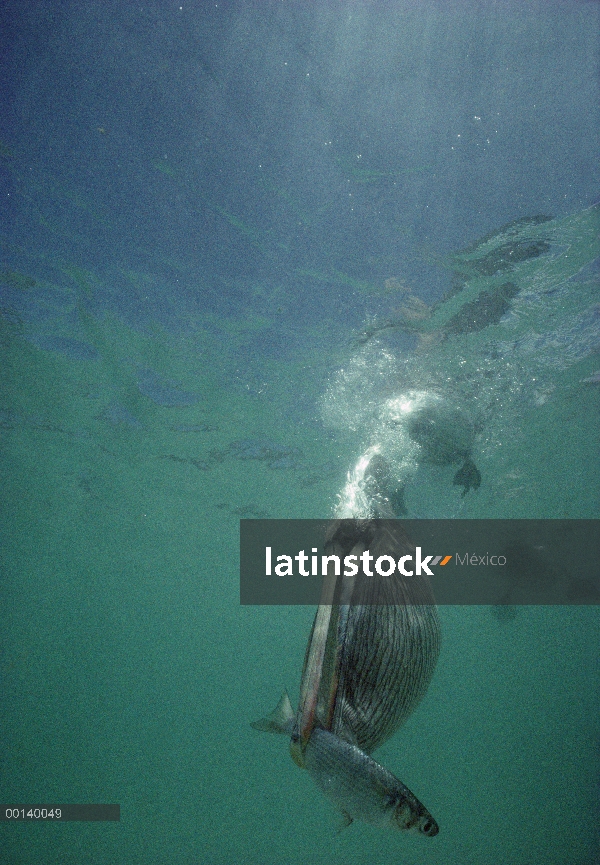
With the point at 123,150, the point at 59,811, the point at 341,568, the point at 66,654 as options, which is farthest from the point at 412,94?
the point at 66,654

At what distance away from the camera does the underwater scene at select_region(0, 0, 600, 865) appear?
5742 millimetres

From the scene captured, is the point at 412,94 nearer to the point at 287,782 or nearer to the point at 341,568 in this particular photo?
the point at 341,568

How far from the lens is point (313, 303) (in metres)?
9.85

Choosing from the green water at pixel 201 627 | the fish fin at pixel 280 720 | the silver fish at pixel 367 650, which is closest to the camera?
the silver fish at pixel 367 650

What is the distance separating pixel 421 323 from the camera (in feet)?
32.4

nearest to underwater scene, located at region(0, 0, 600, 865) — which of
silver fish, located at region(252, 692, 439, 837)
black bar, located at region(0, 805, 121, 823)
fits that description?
silver fish, located at region(252, 692, 439, 837)

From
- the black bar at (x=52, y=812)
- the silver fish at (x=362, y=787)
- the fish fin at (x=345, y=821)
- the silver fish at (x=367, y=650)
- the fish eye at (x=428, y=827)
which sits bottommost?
the black bar at (x=52, y=812)

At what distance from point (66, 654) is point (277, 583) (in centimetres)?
3191

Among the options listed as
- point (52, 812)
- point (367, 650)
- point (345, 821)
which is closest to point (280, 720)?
point (345, 821)

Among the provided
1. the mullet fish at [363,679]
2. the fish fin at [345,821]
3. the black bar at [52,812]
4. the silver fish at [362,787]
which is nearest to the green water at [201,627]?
the fish fin at [345,821]

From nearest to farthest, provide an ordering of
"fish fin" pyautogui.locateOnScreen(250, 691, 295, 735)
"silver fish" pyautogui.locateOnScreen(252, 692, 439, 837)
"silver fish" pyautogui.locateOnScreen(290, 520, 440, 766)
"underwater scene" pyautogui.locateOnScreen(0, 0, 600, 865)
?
"silver fish" pyautogui.locateOnScreen(252, 692, 439, 837) < "silver fish" pyautogui.locateOnScreen(290, 520, 440, 766) < "fish fin" pyautogui.locateOnScreen(250, 691, 295, 735) < "underwater scene" pyautogui.locateOnScreen(0, 0, 600, 865)

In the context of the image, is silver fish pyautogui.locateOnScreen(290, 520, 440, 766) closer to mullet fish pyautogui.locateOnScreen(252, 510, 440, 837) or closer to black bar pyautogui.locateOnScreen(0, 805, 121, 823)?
mullet fish pyautogui.locateOnScreen(252, 510, 440, 837)

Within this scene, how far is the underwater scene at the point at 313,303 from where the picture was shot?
5742mm

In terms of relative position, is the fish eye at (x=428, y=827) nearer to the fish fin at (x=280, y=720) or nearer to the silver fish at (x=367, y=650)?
the silver fish at (x=367, y=650)
